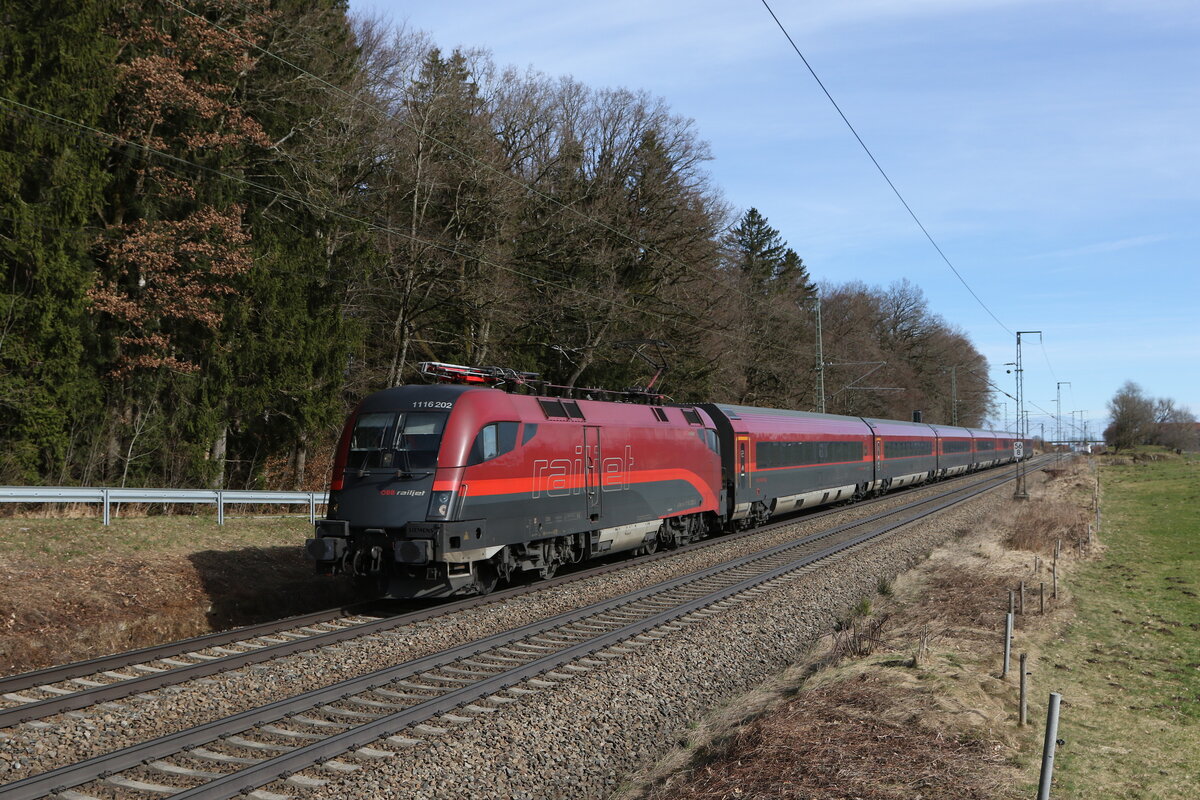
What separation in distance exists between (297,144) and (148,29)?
16.2 feet

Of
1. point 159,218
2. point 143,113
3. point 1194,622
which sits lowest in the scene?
point 1194,622

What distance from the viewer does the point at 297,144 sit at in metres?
23.3

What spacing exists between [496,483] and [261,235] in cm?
1263

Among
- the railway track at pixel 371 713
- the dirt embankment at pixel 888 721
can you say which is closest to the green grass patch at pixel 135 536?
the railway track at pixel 371 713

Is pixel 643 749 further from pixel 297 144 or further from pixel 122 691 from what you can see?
pixel 297 144

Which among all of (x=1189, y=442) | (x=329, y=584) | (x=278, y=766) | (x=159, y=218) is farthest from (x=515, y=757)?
(x=1189, y=442)

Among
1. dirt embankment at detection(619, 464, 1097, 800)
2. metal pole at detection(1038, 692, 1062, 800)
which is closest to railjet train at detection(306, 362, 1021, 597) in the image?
dirt embankment at detection(619, 464, 1097, 800)

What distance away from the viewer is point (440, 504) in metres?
11.9

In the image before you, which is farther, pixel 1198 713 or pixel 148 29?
pixel 148 29

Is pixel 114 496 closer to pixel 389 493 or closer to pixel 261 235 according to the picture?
pixel 389 493

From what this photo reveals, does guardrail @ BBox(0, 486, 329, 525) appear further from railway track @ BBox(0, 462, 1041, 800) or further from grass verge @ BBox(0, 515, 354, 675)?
railway track @ BBox(0, 462, 1041, 800)

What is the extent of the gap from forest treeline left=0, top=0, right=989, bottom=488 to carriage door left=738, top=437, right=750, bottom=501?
31.3 ft

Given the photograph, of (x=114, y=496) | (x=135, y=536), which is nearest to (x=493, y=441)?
Result: (x=135, y=536)

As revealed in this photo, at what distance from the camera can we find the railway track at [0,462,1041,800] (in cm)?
620
